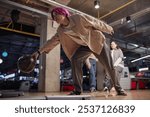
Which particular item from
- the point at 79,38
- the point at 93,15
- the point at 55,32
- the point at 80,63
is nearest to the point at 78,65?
the point at 80,63

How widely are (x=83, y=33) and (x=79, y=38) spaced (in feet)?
0.38

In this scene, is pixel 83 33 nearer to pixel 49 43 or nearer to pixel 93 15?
pixel 49 43

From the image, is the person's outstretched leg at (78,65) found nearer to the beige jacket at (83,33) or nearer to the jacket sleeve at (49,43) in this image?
the beige jacket at (83,33)

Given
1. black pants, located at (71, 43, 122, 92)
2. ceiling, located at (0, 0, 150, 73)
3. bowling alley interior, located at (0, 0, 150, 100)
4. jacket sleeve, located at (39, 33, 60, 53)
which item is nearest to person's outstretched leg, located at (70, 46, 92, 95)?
black pants, located at (71, 43, 122, 92)

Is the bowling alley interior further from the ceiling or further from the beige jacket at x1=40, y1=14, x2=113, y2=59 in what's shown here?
the beige jacket at x1=40, y1=14, x2=113, y2=59

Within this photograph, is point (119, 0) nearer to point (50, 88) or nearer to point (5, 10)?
point (50, 88)

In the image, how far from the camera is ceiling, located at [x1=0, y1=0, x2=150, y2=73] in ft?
18.8

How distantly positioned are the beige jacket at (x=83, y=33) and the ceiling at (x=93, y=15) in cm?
299

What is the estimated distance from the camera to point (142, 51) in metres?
12.1

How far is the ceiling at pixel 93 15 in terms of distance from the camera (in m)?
5.73

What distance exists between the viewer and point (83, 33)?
2234 mm

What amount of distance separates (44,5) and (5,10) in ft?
5.75

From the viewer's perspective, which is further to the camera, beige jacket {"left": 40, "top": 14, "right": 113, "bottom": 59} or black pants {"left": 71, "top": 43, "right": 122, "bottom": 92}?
black pants {"left": 71, "top": 43, "right": 122, "bottom": 92}

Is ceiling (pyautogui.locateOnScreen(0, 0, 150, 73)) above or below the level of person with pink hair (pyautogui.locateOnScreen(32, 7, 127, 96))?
above
